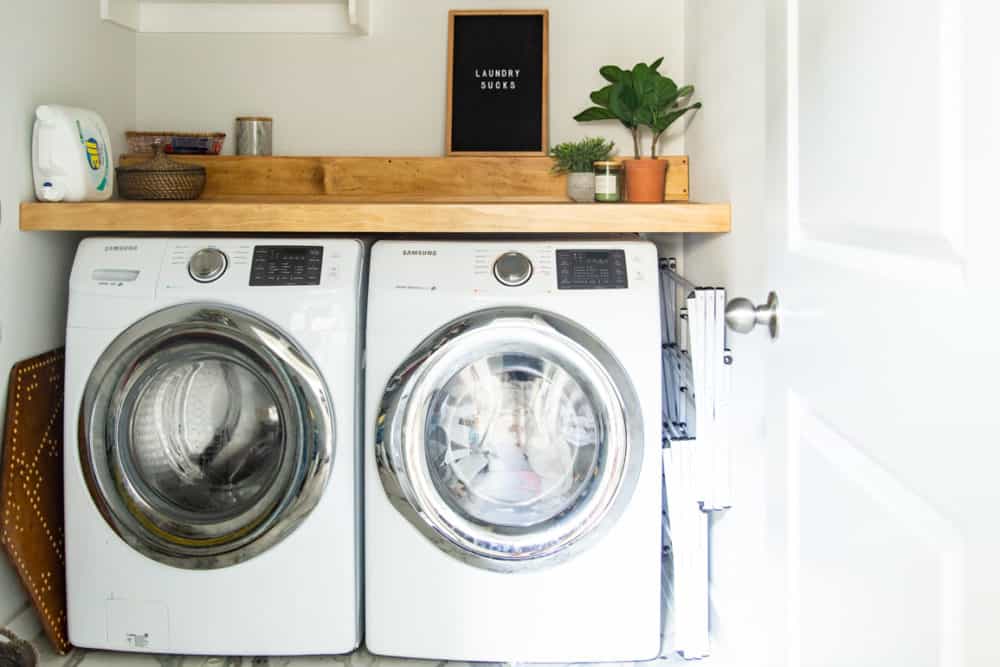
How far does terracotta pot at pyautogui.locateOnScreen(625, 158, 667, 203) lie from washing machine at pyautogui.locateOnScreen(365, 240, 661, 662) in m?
0.38

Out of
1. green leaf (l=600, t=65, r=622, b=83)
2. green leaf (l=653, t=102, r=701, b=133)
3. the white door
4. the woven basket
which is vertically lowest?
the white door

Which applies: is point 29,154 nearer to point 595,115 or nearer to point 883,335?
point 595,115

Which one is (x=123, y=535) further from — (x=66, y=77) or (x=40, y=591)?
(x=66, y=77)

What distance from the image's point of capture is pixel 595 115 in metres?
2.54

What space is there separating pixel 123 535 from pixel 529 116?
152 centimetres

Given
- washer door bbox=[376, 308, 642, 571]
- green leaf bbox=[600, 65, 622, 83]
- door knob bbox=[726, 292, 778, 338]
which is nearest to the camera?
door knob bbox=[726, 292, 778, 338]

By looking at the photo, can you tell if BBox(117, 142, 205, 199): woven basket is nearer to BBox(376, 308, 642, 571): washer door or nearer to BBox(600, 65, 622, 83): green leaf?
BBox(376, 308, 642, 571): washer door

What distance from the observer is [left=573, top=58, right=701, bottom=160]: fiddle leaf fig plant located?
2457mm

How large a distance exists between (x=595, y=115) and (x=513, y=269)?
64 centimetres

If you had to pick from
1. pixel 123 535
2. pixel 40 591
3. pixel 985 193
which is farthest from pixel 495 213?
pixel 985 193

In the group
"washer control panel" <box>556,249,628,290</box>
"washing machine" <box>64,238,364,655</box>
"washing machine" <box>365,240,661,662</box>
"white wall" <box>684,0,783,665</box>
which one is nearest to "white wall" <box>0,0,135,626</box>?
"washing machine" <box>64,238,364,655</box>

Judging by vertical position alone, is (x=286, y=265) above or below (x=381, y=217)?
below

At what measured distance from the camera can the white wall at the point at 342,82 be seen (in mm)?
2783

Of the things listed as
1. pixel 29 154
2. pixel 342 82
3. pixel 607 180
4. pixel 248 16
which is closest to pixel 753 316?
pixel 607 180
